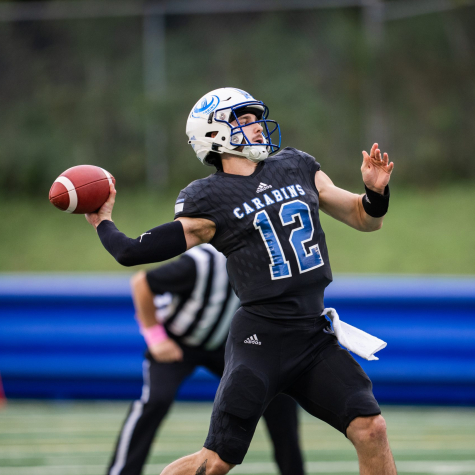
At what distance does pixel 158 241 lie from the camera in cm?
370

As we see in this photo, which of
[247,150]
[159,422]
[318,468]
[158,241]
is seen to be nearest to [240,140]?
[247,150]

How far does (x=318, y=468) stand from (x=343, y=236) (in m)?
5.55

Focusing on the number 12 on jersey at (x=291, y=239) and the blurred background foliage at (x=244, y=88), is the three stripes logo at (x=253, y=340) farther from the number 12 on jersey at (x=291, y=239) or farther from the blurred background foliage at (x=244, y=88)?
the blurred background foliage at (x=244, y=88)

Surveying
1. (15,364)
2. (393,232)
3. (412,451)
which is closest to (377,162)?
(412,451)

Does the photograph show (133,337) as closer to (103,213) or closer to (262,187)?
(103,213)

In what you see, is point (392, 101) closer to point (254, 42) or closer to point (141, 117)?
point (254, 42)

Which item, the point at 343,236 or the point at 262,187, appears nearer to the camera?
the point at 262,187

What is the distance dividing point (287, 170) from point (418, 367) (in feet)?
14.4

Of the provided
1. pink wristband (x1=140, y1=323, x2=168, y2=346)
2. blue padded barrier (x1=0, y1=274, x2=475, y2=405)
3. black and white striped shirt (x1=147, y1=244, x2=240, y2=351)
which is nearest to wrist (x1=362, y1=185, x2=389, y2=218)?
black and white striped shirt (x1=147, y1=244, x2=240, y2=351)

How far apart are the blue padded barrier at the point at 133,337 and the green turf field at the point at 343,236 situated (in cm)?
227

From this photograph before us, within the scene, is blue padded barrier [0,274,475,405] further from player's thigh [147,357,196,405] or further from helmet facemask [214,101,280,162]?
helmet facemask [214,101,280,162]

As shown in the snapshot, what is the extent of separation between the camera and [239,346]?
3750 mm

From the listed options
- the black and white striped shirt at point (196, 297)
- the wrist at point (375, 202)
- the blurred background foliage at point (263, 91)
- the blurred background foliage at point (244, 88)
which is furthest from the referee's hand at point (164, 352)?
the blurred background foliage at point (263, 91)

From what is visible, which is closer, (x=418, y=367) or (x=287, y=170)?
(x=287, y=170)
